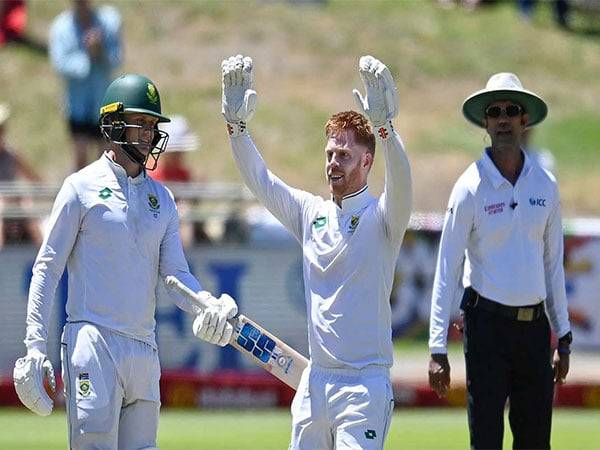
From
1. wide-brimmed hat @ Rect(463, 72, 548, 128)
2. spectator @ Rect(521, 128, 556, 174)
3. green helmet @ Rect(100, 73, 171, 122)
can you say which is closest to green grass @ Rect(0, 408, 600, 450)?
spectator @ Rect(521, 128, 556, 174)

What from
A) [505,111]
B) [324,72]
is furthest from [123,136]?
[324,72]

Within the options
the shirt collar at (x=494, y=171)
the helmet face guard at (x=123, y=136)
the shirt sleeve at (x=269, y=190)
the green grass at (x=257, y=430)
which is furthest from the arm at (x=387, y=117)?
the green grass at (x=257, y=430)

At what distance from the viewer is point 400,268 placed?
521 inches

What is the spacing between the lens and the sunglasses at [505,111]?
7.61 meters

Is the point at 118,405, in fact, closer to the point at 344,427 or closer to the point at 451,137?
the point at 344,427

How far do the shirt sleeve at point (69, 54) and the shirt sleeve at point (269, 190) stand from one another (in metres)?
7.39

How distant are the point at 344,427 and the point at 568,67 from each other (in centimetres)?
2020

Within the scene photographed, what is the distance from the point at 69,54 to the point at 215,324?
8.02 m

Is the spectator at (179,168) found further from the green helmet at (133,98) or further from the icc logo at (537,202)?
the green helmet at (133,98)

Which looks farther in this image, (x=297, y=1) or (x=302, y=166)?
(x=297, y=1)

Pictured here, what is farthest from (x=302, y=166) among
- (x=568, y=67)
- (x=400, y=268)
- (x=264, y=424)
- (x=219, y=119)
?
(x=264, y=424)

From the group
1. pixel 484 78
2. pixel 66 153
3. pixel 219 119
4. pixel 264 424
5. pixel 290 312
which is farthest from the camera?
pixel 484 78

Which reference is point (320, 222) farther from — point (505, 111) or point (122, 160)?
point (505, 111)

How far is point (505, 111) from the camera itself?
25.0 ft
